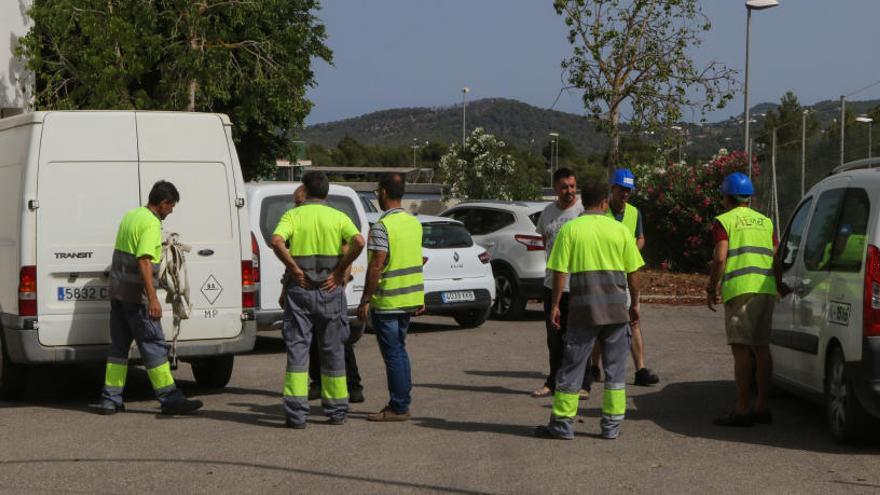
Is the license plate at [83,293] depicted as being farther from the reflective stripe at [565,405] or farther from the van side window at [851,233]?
the van side window at [851,233]

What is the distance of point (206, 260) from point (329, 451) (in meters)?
2.90

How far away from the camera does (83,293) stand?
1045 centimetres

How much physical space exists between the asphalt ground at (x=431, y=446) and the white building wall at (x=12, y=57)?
55.1 feet

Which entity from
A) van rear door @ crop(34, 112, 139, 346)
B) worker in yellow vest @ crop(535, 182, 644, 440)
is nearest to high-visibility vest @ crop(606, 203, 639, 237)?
worker in yellow vest @ crop(535, 182, 644, 440)

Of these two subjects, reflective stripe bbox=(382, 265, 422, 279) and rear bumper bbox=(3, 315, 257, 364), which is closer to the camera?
reflective stripe bbox=(382, 265, 422, 279)

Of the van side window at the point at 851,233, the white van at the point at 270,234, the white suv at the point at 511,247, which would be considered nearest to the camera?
the van side window at the point at 851,233

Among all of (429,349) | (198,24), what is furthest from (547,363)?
(198,24)

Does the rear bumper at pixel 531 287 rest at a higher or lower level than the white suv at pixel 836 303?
lower

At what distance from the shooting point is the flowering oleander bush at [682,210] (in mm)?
25359

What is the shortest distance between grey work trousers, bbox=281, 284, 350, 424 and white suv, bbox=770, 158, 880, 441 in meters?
3.27

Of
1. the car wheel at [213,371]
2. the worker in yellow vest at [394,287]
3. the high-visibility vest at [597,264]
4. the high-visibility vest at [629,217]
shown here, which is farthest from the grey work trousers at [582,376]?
the car wheel at [213,371]

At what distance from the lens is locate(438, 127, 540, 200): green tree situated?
248 ft

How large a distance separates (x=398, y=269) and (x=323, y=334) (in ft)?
2.33

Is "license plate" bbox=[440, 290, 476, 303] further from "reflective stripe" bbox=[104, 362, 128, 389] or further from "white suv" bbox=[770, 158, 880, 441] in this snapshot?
"reflective stripe" bbox=[104, 362, 128, 389]
